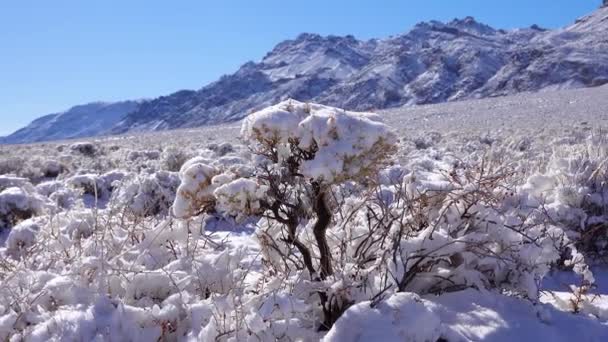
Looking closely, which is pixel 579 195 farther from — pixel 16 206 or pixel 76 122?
pixel 76 122

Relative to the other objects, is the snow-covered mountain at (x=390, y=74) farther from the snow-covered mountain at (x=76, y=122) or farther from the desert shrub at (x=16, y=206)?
the desert shrub at (x=16, y=206)

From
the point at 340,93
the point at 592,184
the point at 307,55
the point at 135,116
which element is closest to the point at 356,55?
the point at 307,55

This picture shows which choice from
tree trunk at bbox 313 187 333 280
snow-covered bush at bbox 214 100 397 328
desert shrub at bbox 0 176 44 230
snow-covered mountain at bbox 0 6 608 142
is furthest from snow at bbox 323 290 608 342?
snow-covered mountain at bbox 0 6 608 142

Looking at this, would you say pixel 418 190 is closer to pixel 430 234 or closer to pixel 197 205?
pixel 430 234

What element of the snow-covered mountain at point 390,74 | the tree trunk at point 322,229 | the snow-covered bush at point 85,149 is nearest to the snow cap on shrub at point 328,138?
the tree trunk at point 322,229

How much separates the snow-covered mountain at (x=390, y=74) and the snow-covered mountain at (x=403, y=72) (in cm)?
19

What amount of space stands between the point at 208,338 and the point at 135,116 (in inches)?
5899

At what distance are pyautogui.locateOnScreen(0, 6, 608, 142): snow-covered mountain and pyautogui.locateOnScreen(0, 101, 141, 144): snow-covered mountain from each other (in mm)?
711

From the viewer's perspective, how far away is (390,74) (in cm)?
10381

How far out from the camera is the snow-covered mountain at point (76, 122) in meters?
159

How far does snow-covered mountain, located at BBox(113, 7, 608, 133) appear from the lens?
80.1 meters

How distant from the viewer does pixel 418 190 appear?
4172 mm

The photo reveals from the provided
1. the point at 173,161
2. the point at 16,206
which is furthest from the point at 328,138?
the point at 173,161

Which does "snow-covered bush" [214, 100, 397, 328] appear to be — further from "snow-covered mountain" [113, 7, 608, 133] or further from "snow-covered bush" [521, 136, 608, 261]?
"snow-covered mountain" [113, 7, 608, 133]
